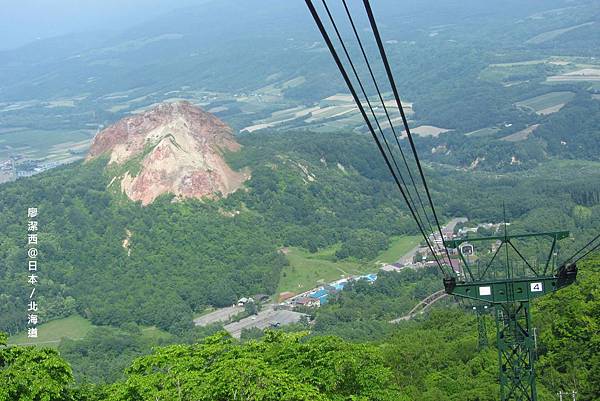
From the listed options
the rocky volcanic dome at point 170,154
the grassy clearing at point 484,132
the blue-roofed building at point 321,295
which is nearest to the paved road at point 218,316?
the blue-roofed building at point 321,295

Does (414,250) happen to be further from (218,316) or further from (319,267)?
(218,316)

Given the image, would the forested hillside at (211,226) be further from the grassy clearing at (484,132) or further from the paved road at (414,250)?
the grassy clearing at (484,132)

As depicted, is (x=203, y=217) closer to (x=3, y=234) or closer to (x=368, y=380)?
(x=3, y=234)

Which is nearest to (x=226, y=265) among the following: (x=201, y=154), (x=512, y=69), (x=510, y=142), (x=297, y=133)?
(x=201, y=154)

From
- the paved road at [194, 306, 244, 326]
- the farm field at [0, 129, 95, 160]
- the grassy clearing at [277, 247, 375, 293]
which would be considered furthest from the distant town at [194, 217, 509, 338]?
the farm field at [0, 129, 95, 160]

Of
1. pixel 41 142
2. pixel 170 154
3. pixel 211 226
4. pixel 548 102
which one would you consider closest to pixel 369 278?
pixel 211 226
